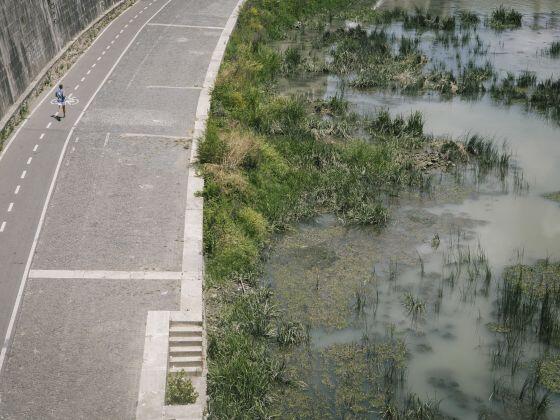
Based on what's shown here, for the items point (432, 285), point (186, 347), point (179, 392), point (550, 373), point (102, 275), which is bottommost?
point (550, 373)

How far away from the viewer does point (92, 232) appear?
24297mm

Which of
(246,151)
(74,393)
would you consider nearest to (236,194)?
(246,151)

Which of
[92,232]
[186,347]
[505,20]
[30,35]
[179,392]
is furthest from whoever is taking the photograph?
[505,20]

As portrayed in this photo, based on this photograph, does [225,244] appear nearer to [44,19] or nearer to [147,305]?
[147,305]

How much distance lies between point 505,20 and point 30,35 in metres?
33.6

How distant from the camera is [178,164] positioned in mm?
29188

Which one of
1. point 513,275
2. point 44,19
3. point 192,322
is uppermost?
point 44,19

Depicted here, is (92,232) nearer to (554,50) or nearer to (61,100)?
(61,100)

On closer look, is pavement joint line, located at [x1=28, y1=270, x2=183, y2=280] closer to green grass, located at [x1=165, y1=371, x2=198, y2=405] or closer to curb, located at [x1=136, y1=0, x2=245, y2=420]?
curb, located at [x1=136, y1=0, x2=245, y2=420]

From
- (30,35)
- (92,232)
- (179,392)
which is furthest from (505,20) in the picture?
(179,392)

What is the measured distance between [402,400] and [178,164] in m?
13.6

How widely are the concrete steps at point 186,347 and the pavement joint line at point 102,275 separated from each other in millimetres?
2288

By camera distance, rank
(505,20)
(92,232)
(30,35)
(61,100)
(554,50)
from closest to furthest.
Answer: (92,232) → (61,100) → (30,35) → (554,50) → (505,20)

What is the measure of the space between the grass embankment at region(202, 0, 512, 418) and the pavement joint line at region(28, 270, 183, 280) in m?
1.45
